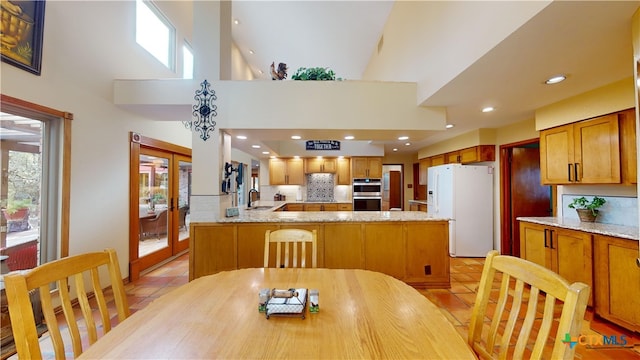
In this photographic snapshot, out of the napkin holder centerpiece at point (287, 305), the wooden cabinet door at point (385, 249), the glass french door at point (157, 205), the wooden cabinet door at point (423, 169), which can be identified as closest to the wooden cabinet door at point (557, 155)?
the wooden cabinet door at point (385, 249)

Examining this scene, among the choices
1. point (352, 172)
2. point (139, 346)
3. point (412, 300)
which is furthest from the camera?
point (352, 172)

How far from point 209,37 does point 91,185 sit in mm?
2109

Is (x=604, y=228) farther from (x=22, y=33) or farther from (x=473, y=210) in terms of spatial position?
(x=22, y=33)

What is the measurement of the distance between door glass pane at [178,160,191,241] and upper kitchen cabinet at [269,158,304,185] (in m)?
2.31

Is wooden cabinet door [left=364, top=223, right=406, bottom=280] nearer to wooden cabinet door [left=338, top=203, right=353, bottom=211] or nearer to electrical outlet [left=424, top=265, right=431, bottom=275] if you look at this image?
electrical outlet [left=424, top=265, right=431, bottom=275]

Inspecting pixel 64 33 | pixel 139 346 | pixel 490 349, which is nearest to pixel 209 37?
pixel 64 33

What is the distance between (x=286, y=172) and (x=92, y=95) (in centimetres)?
437

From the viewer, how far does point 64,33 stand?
8.19ft

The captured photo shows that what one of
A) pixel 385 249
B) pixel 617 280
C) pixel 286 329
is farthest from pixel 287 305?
pixel 617 280

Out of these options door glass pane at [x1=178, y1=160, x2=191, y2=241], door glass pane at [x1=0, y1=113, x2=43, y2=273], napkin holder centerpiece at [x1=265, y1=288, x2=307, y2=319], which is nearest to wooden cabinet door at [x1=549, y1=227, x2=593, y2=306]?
napkin holder centerpiece at [x1=265, y1=288, x2=307, y2=319]

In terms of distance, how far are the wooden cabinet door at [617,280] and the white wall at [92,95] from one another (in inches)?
180

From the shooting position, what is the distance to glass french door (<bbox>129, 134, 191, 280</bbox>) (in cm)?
353

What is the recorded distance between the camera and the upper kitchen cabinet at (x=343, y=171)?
6.75 m

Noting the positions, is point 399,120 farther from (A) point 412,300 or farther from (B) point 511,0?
(A) point 412,300
